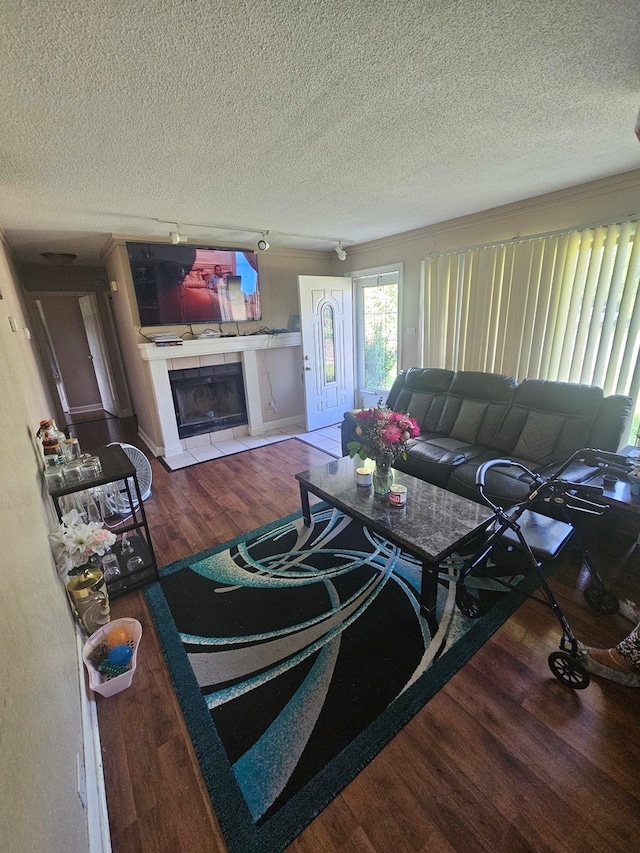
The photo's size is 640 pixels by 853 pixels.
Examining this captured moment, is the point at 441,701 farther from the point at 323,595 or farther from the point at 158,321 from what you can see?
the point at 158,321

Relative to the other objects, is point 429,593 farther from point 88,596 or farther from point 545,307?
point 545,307

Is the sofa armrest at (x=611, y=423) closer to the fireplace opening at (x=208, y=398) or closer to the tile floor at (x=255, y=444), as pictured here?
the tile floor at (x=255, y=444)

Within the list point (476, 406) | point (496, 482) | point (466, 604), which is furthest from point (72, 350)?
point (466, 604)

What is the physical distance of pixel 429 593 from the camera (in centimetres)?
182

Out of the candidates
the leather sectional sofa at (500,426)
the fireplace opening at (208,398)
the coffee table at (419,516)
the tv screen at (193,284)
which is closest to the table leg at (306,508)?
the coffee table at (419,516)

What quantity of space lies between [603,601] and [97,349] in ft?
23.5

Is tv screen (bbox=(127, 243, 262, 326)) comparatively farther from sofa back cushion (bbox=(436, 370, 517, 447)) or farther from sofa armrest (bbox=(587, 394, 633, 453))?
sofa armrest (bbox=(587, 394, 633, 453))

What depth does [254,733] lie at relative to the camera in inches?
55.1

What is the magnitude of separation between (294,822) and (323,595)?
962 mm

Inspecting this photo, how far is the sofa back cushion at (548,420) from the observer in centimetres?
264

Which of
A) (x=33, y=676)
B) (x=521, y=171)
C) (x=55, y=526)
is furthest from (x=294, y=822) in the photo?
(x=521, y=171)

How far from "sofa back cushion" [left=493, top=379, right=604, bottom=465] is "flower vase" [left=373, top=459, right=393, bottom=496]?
133 cm

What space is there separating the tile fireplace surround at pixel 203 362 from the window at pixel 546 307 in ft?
6.92

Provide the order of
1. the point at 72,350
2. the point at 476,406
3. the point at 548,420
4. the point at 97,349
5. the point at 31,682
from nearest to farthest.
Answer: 1. the point at 31,682
2. the point at 548,420
3. the point at 476,406
4. the point at 97,349
5. the point at 72,350
